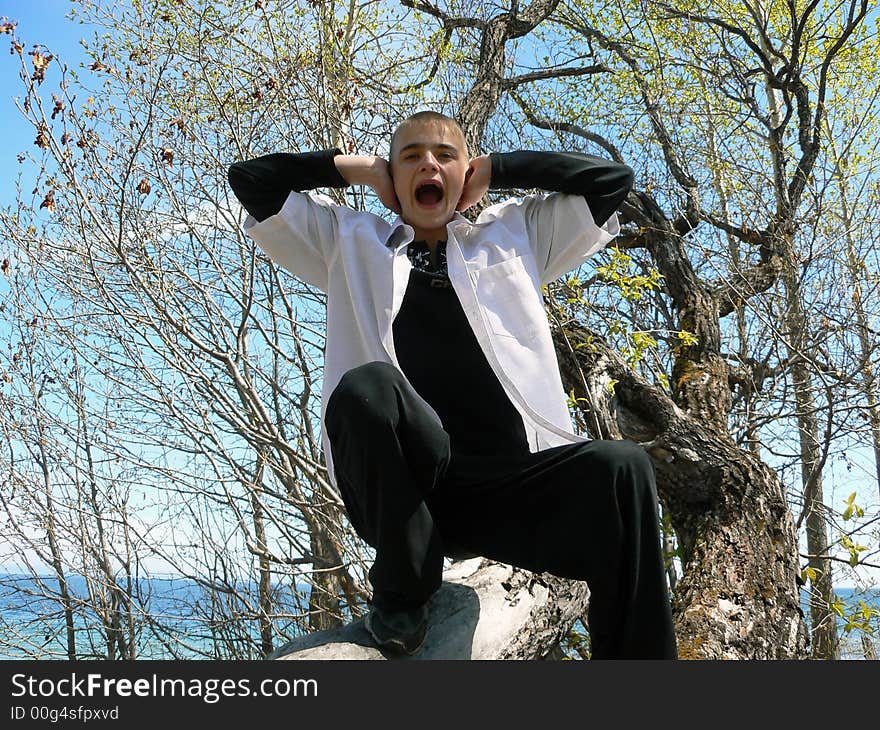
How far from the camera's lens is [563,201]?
234 cm

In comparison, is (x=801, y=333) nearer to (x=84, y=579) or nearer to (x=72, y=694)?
(x=84, y=579)

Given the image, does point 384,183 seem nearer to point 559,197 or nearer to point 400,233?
point 400,233

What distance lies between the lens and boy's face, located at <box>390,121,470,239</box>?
7.43 ft

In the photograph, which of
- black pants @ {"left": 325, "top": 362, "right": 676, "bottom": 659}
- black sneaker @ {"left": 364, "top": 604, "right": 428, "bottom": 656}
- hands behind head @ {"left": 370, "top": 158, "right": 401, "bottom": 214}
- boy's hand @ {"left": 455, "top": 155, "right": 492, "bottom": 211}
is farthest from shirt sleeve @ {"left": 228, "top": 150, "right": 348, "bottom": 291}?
black sneaker @ {"left": 364, "top": 604, "right": 428, "bottom": 656}

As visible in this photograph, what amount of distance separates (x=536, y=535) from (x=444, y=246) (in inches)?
35.8

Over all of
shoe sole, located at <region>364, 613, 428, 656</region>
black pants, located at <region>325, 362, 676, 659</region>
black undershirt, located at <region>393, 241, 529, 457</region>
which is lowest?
shoe sole, located at <region>364, 613, 428, 656</region>

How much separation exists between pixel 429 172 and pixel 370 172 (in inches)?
8.2

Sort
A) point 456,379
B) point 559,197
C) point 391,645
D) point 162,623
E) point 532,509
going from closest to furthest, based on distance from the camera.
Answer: point 391,645 → point 532,509 → point 456,379 → point 559,197 → point 162,623

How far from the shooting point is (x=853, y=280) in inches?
213

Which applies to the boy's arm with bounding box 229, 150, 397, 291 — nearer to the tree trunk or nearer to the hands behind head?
the hands behind head

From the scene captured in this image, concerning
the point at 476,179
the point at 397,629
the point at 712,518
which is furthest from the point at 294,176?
the point at 712,518

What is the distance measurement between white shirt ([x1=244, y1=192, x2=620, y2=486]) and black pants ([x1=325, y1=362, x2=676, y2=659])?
0.25m

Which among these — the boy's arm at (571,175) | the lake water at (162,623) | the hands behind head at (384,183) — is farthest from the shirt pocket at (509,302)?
the lake water at (162,623)

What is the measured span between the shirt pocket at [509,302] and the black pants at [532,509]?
420mm
